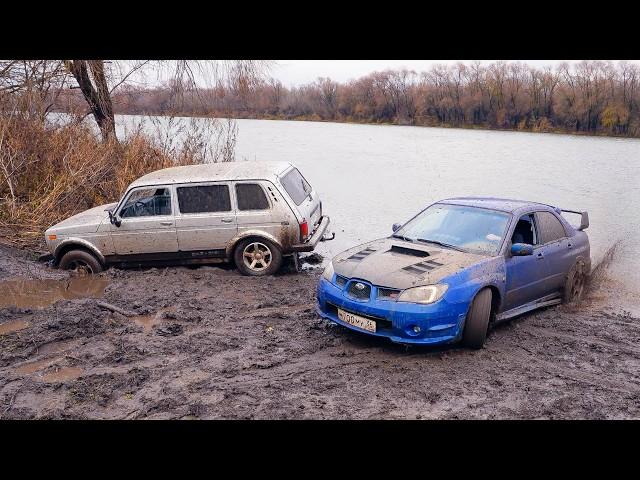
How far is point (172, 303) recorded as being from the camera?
8141 mm

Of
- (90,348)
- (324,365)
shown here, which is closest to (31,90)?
(90,348)

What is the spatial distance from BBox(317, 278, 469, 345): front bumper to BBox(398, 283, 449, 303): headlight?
2.2 inches

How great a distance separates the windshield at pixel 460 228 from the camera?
6.88m

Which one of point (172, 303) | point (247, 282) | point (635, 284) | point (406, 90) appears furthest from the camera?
point (406, 90)

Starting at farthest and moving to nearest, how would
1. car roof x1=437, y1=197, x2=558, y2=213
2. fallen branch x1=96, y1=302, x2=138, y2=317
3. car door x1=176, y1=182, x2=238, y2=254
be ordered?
car door x1=176, y1=182, x2=238, y2=254 < fallen branch x1=96, y1=302, x2=138, y2=317 < car roof x1=437, y1=197, x2=558, y2=213

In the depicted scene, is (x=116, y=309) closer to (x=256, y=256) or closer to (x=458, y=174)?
(x=256, y=256)

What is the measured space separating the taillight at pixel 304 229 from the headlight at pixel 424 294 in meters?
3.81

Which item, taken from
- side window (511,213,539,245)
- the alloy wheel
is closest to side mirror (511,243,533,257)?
side window (511,213,539,245)

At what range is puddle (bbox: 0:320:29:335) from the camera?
23.4ft

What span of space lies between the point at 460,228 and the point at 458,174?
2213 cm

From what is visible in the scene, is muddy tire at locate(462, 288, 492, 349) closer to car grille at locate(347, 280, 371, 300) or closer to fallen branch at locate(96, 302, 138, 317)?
car grille at locate(347, 280, 371, 300)

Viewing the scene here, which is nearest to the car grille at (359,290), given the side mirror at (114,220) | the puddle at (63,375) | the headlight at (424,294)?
the headlight at (424,294)

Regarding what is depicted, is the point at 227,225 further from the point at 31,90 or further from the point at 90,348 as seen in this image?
the point at 31,90

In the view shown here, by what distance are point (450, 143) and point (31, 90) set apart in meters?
33.5
